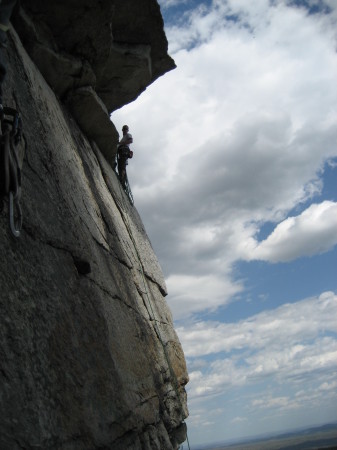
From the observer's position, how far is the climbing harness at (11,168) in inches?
141

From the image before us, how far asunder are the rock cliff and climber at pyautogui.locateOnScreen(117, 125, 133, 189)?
2.93 feet

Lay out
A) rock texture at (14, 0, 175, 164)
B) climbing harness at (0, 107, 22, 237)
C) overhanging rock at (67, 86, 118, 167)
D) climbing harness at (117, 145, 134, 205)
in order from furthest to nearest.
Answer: climbing harness at (117, 145, 134, 205) < overhanging rock at (67, 86, 118, 167) < rock texture at (14, 0, 175, 164) < climbing harness at (0, 107, 22, 237)

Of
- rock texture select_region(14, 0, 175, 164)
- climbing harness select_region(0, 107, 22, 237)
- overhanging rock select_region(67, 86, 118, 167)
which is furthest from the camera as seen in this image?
overhanging rock select_region(67, 86, 118, 167)

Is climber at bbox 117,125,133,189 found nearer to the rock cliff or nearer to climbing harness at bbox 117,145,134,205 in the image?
climbing harness at bbox 117,145,134,205

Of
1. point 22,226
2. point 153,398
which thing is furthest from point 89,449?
point 153,398

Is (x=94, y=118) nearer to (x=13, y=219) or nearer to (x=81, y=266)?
(x=81, y=266)

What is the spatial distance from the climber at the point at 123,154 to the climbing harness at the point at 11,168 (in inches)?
297

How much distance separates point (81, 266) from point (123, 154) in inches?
290

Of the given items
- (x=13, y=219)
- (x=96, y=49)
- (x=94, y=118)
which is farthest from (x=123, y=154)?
(x=13, y=219)

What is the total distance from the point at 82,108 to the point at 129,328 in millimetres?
4839

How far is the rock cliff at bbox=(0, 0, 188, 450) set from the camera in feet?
11.8

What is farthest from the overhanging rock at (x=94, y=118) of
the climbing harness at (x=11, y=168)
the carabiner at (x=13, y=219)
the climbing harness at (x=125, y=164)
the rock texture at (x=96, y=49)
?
the carabiner at (x=13, y=219)

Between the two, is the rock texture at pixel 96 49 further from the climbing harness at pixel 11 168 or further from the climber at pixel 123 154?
the climbing harness at pixel 11 168

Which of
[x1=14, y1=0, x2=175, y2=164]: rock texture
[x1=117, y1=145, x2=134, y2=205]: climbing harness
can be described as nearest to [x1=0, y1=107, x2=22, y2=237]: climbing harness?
[x1=14, y1=0, x2=175, y2=164]: rock texture
